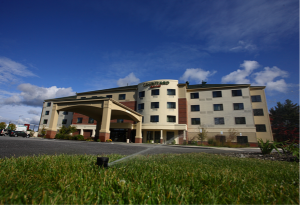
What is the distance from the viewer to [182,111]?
3512cm

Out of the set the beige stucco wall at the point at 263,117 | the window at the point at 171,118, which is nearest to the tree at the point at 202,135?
the window at the point at 171,118

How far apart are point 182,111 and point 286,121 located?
39.1 metres

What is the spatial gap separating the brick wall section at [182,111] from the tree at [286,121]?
28.3 meters

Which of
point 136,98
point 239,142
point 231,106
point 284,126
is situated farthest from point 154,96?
point 284,126

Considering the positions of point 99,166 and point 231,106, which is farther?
point 231,106

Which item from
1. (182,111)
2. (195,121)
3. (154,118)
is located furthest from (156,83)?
(195,121)

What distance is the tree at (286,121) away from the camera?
43.7 metres

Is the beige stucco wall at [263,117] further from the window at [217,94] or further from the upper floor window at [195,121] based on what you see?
the upper floor window at [195,121]

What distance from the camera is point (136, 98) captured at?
38781mm

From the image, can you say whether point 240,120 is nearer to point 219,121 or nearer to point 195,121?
point 219,121

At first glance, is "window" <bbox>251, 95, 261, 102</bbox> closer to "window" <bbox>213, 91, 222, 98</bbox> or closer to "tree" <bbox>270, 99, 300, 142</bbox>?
"window" <bbox>213, 91, 222, 98</bbox>

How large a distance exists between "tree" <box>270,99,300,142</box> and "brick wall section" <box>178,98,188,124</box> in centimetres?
2835

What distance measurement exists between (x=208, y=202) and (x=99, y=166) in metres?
2.01

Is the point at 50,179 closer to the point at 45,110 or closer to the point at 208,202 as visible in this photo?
the point at 208,202
